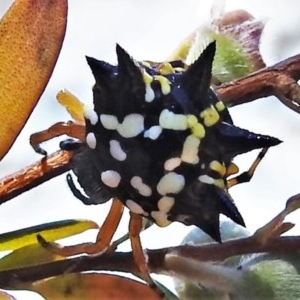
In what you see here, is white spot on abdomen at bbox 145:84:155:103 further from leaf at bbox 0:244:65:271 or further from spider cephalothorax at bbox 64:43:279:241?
leaf at bbox 0:244:65:271

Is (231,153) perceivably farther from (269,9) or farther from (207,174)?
(269,9)

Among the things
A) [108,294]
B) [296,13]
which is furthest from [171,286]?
[296,13]

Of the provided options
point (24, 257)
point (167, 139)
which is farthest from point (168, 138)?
point (24, 257)

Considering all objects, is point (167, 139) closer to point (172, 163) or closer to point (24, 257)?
point (172, 163)

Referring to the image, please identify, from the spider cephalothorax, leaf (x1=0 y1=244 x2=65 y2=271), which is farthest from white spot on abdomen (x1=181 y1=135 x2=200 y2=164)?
leaf (x1=0 y1=244 x2=65 y2=271)

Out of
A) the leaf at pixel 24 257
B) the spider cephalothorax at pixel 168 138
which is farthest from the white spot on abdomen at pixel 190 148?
the leaf at pixel 24 257

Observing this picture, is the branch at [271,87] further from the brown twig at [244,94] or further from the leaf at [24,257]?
the leaf at [24,257]
